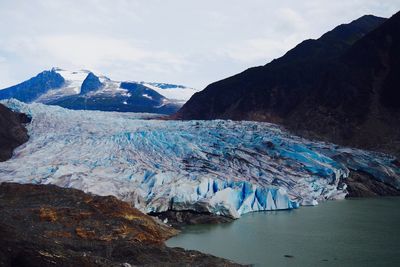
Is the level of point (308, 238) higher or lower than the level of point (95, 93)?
lower

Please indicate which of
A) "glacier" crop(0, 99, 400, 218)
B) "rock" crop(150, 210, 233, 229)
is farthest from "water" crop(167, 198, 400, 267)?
"glacier" crop(0, 99, 400, 218)

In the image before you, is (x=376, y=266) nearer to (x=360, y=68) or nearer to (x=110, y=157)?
(x=110, y=157)

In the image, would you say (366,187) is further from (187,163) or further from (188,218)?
(188,218)

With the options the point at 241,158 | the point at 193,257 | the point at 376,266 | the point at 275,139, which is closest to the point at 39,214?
the point at 193,257

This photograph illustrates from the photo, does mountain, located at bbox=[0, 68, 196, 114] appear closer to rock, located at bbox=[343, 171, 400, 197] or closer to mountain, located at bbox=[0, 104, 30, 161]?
mountain, located at bbox=[0, 104, 30, 161]

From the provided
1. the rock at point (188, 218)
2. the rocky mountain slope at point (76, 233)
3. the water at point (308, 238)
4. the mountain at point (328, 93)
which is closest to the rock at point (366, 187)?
the water at point (308, 238)

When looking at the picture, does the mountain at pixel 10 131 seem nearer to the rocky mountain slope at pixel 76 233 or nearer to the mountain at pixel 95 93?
the rocky mountain slope at pixel 76 233

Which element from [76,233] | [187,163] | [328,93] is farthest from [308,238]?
[328,93]
